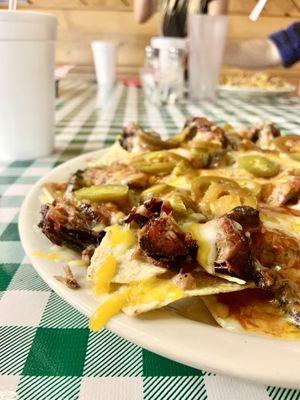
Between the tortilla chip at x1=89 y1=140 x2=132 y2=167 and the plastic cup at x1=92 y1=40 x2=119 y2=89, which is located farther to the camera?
the plastic cup at x1=92 y1=40 x2=119 y2=89

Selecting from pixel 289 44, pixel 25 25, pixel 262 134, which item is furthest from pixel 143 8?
pixel 262 134

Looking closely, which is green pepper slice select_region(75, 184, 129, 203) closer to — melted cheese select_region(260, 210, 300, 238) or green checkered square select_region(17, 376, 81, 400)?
melted cheese select_region(260, 210, 300, 238)

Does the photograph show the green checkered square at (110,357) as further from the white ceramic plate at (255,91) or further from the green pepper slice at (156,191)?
the white ceramic plate at (255,91)

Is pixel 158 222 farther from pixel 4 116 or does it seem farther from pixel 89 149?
pixel 89 149

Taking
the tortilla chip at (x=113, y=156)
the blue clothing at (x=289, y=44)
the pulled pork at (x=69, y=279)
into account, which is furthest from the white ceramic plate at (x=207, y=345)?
the blue clothing at (x=289, y=44)

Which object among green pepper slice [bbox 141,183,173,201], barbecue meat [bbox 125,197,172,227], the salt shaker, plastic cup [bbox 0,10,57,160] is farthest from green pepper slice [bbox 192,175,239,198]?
the salt shaker

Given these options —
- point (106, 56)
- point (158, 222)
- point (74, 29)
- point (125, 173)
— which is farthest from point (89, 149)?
point (74, 29)
